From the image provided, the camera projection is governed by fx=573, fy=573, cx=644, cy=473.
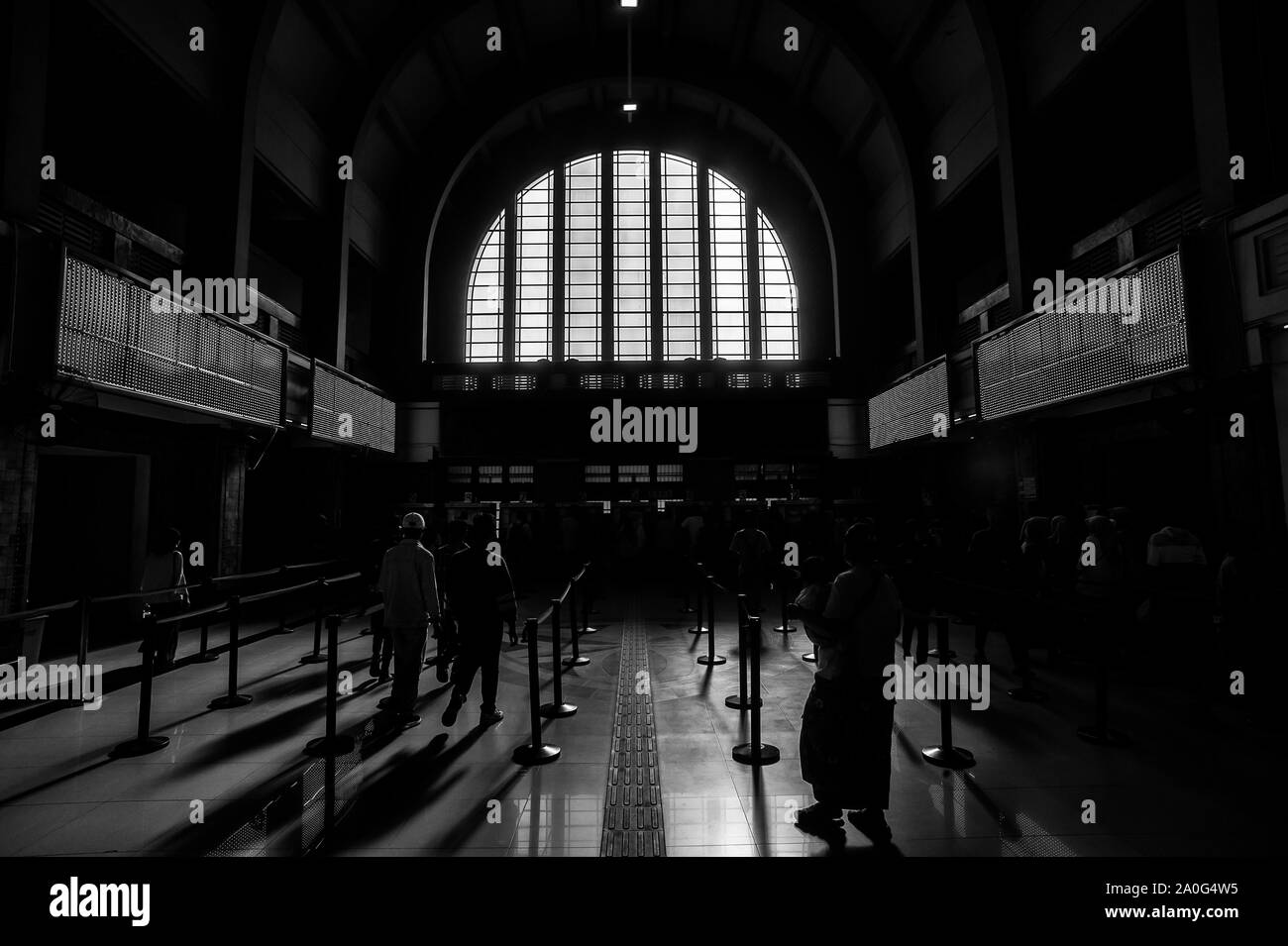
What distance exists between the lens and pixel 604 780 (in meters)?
3.79

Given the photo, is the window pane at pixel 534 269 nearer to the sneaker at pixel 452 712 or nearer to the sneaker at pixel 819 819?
the sneaker at pixel 452 712

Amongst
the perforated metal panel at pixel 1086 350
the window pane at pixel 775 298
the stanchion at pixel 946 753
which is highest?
the window pane at pixel 775 298

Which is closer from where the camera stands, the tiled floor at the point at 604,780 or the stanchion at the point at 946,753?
the tiled floor at the point at 604,780

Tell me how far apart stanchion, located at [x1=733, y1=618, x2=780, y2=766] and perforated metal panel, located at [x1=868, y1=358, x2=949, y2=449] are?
904 cm

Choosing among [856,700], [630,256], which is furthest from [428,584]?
[630,256]

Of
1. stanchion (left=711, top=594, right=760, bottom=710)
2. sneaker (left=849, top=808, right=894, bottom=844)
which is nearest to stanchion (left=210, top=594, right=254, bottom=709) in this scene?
stanchion (left=711, top=594, right=760, bottom=710)

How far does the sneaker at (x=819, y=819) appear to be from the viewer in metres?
3.07

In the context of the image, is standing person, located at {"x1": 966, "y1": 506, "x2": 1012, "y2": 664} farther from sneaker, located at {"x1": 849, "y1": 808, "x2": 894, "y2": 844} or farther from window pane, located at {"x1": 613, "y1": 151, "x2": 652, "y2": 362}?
window pane, located at {"x1": 613, "y1": 151, "x2": 652, "y2": 362}

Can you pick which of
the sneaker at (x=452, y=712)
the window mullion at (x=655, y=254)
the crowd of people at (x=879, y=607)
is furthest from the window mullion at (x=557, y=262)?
the sneaker at (x=452, y=712)

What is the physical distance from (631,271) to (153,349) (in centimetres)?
1339

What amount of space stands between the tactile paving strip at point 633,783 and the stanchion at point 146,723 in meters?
3.45

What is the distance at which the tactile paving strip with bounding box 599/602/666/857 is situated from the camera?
304 centimetres

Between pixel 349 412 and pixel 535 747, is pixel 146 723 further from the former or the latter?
pixel 349 412
